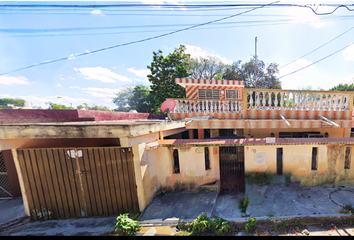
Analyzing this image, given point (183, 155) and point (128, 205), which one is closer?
point (128, 205)

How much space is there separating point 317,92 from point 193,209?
6.43 m

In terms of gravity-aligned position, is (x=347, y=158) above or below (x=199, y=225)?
above

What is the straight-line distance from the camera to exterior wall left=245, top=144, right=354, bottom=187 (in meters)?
3.87

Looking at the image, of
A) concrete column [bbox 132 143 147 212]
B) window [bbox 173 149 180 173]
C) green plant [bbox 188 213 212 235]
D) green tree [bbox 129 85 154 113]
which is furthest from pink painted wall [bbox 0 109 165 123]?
green tree [bbox 129 85 154 113]

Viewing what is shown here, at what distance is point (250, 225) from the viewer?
110 inches

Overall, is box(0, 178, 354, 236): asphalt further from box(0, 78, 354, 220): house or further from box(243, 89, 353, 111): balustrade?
box(243, 89, 353, 111): balustrade

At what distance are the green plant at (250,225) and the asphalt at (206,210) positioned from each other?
14cm

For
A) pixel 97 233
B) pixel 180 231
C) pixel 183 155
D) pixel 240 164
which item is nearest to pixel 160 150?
pixel 183 155

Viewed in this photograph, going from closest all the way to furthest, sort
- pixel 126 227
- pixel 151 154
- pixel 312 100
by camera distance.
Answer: pixel 126 227 < pixel 151 154 < pixel 312 100

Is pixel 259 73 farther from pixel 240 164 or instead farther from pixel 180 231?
pixel 180 231

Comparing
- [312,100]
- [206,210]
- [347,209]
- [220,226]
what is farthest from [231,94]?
[220,226]

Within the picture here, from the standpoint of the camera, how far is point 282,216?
3.00m

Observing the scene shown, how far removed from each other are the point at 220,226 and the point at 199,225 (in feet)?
1.58

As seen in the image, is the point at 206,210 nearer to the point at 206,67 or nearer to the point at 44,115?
the point at 44,115
